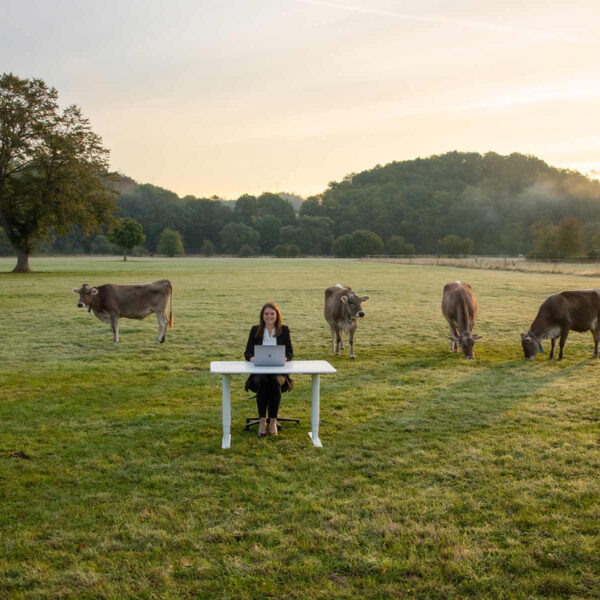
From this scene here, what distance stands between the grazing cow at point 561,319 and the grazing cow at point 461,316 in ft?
3.91

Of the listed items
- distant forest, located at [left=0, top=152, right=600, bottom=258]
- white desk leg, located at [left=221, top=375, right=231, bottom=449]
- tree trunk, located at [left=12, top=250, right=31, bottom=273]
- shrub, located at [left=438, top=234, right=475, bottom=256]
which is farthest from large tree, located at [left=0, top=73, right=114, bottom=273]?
→ shrub, located at [left=438, top=234, right=475, bottom=256]

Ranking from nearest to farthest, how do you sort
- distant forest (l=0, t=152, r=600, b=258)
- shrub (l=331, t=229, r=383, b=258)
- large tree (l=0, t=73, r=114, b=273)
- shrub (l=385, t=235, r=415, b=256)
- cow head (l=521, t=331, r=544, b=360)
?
cow head (l=521, t=331, r=544, b=360) → large tree (l=0, t=73, r=114, b=273) → shrub (l=331, t=229, r=383, b=258) → shrub (l=385, t=235, r=415, b=256) → distant forest (l=0, t=152, r=600, b=258)

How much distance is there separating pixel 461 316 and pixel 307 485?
8.25 m

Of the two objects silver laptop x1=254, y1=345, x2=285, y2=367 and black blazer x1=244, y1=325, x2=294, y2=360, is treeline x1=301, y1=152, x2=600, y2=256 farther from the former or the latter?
silver laptop x1=254, y1=345, x2=285, y2=367

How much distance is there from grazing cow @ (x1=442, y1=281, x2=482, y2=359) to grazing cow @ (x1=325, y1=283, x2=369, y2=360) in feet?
7.41

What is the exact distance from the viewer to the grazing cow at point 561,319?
12.5 meters

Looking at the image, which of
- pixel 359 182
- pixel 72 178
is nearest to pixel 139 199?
pixel 359 182

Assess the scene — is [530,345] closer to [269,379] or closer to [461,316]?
[461,316]

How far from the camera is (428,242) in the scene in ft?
488

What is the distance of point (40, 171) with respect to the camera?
47156 mm

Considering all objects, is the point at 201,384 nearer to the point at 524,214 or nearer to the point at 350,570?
the point at 350,570

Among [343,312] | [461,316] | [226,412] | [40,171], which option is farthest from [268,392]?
[40,171]

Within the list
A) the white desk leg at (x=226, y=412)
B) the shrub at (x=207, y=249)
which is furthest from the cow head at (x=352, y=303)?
the shrub at (x=207, y=249)

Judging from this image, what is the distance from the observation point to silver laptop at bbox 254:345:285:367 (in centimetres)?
710
